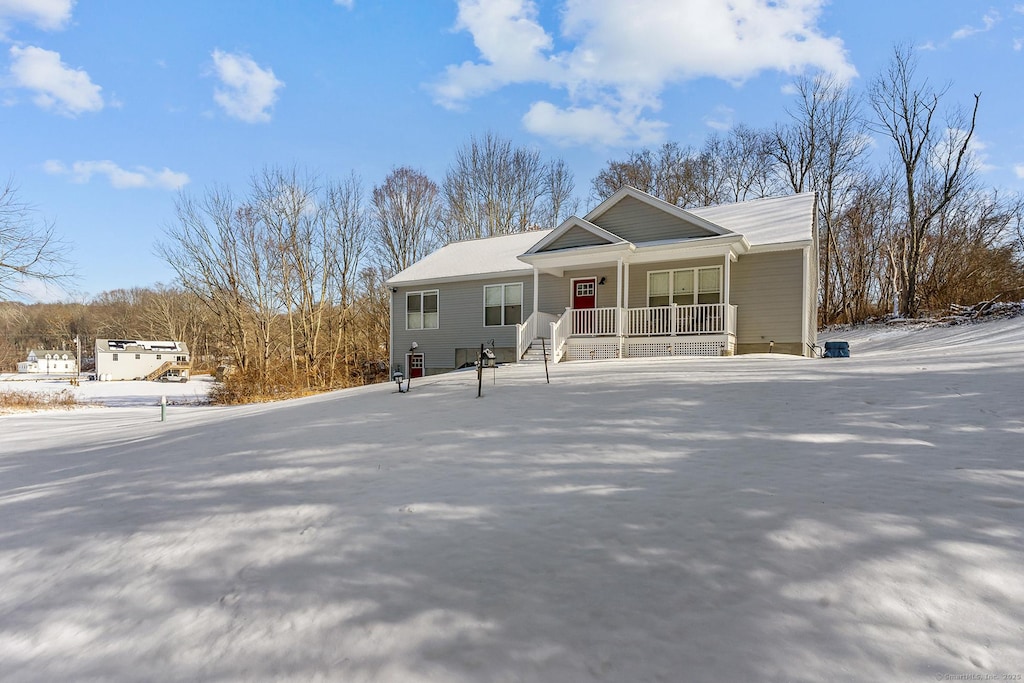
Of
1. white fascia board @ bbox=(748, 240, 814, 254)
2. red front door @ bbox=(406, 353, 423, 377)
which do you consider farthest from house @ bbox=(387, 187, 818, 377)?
red front door @ bbox=(406, 353, 423, 377)

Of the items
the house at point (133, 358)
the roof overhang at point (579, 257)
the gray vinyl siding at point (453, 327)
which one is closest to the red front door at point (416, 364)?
the gray vinyl siding at point (453, 327)

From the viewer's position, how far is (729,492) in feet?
11.7

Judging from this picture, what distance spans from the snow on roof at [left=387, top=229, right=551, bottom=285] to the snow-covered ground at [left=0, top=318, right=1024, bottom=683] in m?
13.1

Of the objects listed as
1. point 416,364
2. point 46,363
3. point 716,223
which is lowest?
point 46,363

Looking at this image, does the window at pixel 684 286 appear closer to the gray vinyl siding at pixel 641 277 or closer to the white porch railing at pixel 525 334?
the gray vinyl siding at pixel 641 277

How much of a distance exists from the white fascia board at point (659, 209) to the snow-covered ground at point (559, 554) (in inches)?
338

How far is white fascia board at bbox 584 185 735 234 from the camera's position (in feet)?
45.5

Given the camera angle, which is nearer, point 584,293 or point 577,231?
point 577,231

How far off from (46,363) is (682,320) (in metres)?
98.2

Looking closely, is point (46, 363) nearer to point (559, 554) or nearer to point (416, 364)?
point (416, 364)

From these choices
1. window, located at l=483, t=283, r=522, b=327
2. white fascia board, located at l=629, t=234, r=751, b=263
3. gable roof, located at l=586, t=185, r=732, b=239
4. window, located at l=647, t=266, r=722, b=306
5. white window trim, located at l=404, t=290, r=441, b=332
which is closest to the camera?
white fascia board, located at l=629, t=234, r=751, b=263

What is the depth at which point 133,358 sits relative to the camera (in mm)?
52062

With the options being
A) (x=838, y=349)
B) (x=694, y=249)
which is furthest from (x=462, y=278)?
(x=838, y=349)

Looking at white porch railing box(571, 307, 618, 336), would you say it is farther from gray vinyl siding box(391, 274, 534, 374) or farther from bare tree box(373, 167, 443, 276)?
bare tree box(373, 167, 443, 276)
